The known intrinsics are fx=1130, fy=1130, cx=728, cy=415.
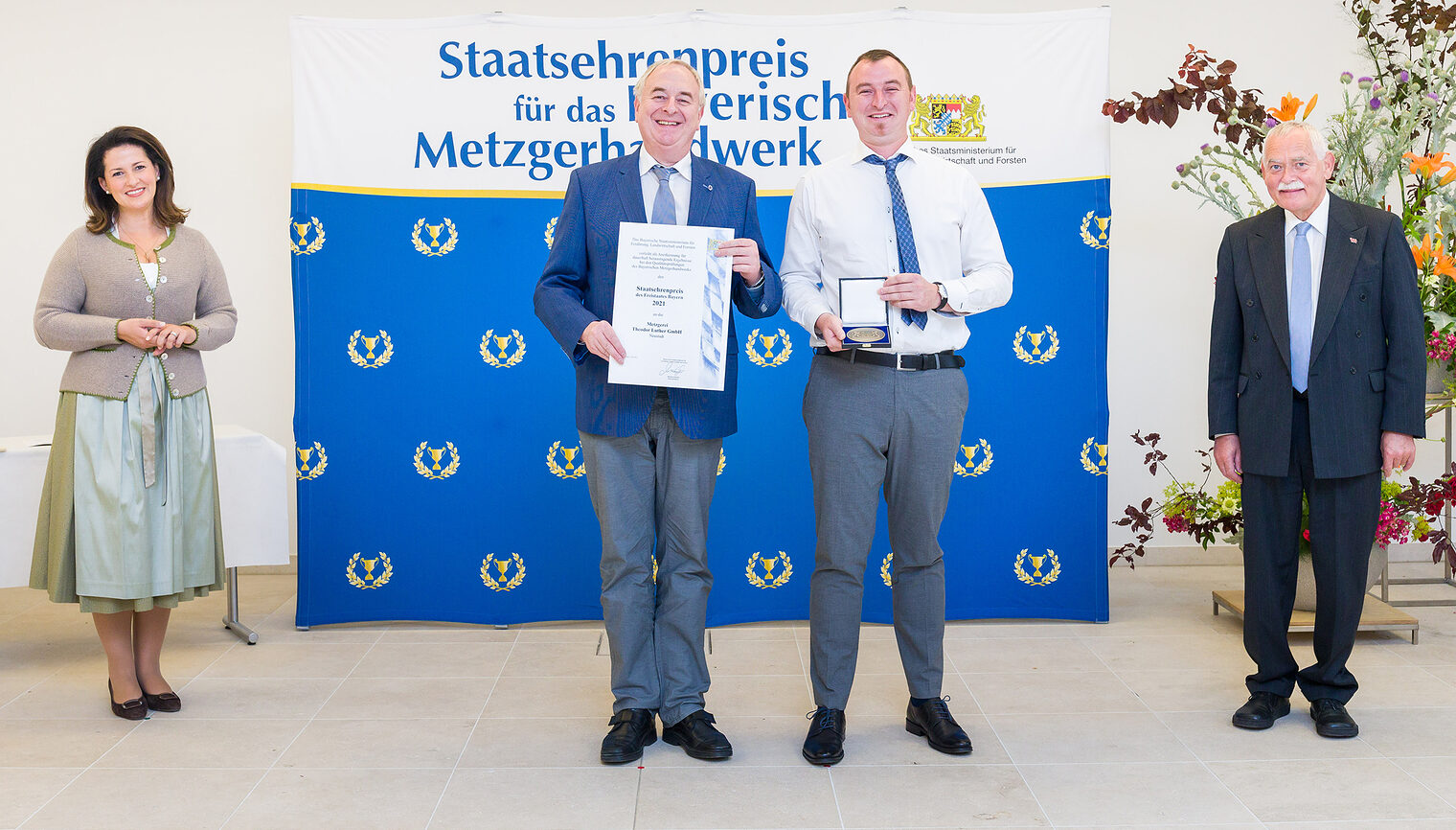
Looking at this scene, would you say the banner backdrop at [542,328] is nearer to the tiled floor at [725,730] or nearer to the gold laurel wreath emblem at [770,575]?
the gold laurel wreath emblem at [770,575]

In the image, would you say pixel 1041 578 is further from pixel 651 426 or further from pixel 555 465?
pixel 651 426

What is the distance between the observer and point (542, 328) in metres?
3.99

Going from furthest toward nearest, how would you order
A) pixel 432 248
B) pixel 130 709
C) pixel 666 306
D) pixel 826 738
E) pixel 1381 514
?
pixel 432 248
pixel 1381 514
pixel 130 709
pixel 826 738
pixel 666 306

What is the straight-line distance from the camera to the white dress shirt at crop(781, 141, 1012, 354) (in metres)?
2.71

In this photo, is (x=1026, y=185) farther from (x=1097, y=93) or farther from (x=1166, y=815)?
(x=1166, y=815)

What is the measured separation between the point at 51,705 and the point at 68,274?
1208 millimetres

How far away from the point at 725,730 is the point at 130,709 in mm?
1604

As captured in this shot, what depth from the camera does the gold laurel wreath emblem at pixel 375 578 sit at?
13.2ft


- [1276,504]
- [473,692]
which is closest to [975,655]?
[1276,504]

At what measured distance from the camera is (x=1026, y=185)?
398 centimetres

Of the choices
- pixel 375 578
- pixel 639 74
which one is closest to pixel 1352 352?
pixel 639 74

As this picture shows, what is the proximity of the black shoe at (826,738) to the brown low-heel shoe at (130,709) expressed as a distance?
1792 mm

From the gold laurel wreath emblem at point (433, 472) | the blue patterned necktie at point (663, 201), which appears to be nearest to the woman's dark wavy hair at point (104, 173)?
the gold laurel wreath emblem at point (433, 472)

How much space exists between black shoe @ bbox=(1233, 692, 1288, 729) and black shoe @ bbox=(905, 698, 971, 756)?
72cm
